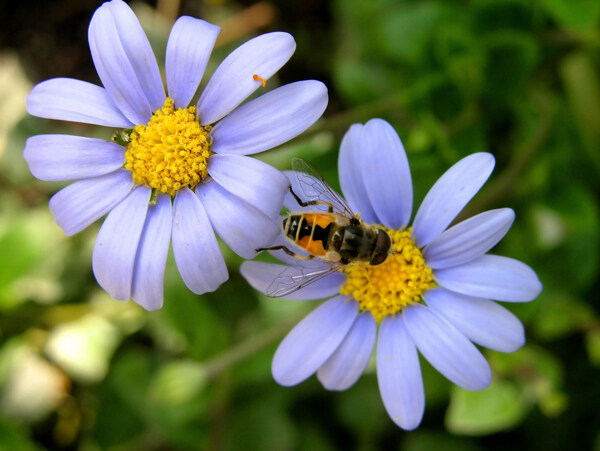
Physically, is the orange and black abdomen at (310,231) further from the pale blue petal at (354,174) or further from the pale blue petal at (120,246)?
the pale blue petal at (120,246)

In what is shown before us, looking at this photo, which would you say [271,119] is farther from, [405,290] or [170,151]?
[405,290]

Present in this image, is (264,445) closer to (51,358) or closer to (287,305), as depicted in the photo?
(287,305)

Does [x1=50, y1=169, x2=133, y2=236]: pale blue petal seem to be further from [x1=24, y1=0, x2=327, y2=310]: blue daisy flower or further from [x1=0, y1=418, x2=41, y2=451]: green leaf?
[x1=0, y1=418, x2=41, y2=451]: green leaf

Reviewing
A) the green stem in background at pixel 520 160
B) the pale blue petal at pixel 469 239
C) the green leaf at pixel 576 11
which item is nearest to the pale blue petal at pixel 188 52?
the pale blue petal at pixel 469 239

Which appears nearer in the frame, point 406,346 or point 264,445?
point 406,346

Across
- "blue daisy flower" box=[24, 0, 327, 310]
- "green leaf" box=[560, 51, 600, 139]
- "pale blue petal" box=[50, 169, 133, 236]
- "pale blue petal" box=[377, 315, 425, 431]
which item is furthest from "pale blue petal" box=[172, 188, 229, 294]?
"green leaf" box=[560, 51, 600, 139]

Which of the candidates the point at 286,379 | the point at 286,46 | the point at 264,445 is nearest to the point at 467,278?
the point at 286,379

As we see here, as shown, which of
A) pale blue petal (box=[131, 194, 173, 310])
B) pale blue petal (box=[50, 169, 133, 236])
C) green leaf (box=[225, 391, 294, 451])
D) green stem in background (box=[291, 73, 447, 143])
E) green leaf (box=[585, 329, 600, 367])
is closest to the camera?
pale blue petal (box=[131, 194, 173, 310])

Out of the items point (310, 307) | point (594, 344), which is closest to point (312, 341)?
point (310, 307)
